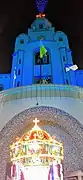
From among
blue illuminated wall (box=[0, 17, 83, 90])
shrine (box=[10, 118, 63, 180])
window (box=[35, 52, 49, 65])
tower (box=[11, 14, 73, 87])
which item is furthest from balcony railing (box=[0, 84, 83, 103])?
window (box=[35, 52, 49, 65])

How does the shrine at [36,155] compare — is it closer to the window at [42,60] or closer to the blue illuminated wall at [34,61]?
the blue illuminated wall at [34,61]

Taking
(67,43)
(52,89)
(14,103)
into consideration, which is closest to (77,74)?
(67,43)

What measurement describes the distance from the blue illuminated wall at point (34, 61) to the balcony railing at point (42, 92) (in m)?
5.16

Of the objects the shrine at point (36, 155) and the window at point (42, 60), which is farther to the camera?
the window at point (42, 60)

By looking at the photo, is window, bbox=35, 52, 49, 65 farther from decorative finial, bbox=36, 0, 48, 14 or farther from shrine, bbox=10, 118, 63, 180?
shrine, bbox=10, 118, 63, 180

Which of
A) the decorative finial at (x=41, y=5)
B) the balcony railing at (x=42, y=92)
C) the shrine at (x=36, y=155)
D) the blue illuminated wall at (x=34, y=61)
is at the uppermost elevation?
the decorative finial at (x=41, y=5)

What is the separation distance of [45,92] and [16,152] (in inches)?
259

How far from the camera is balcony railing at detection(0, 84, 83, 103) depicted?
1498cm

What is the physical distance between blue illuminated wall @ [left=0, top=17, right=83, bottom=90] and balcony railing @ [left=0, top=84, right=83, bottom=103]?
516 cm

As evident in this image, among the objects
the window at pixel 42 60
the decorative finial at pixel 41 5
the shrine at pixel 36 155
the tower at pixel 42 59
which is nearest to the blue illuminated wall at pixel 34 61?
the tower at pixel 42 59

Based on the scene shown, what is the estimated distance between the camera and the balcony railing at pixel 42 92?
1498 cm

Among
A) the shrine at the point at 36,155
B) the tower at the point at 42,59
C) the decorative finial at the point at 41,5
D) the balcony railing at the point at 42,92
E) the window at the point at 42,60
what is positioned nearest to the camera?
the shrine at the point at 36,155

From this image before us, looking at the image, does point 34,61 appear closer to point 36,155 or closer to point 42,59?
point 42,59

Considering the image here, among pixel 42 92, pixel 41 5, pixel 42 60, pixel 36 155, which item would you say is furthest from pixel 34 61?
pixel 36 155
